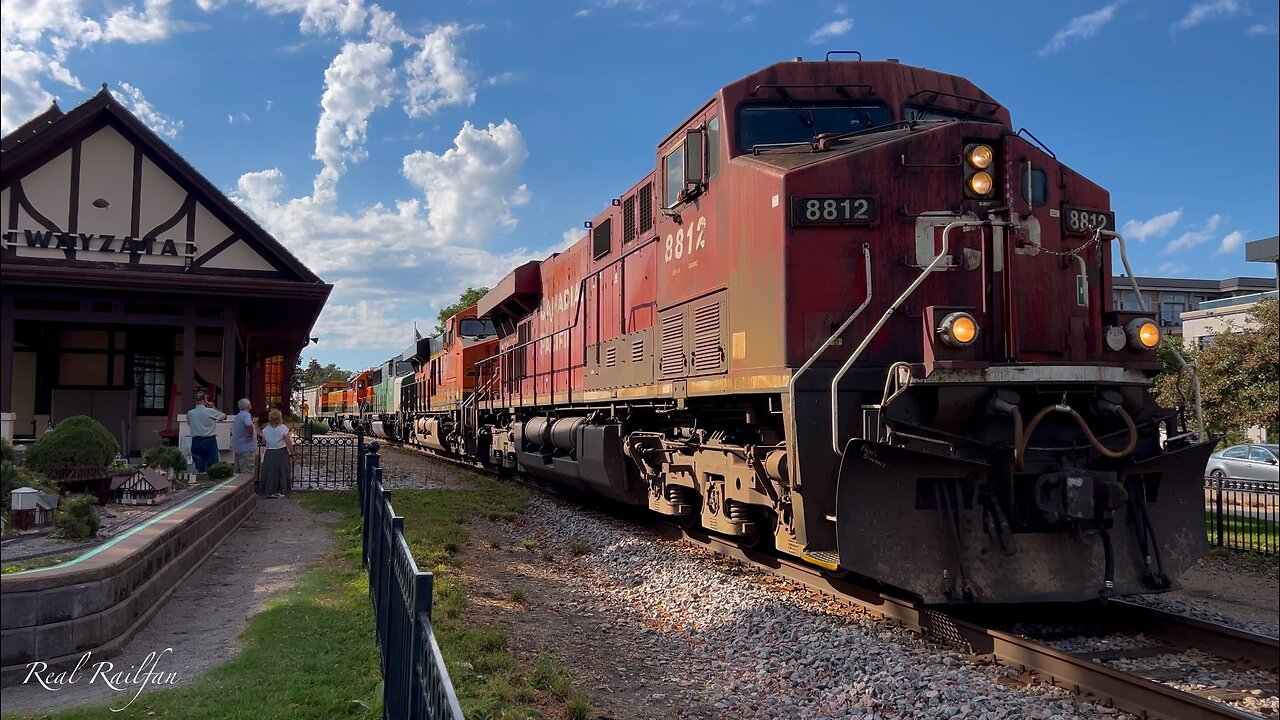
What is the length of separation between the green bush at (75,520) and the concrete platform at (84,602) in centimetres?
23

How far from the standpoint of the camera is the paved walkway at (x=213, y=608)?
510 cm

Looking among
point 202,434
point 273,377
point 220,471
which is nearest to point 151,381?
point 202,434

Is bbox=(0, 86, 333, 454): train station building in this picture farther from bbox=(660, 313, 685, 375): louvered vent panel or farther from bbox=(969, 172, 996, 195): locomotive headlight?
bbox=(969, 172, 996, 195): locomotive headlight

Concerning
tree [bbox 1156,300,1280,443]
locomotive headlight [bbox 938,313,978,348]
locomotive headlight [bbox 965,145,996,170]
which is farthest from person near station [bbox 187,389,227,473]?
tree [bbox 1156,300,1280,443]

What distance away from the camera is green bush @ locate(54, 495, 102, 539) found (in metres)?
6.66

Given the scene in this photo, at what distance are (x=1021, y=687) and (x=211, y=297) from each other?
1432cm

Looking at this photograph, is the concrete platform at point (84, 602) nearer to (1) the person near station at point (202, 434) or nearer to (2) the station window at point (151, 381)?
(1) the person near station at point (202, 434)

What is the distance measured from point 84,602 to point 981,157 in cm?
705

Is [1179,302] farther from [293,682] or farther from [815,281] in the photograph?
[293,682]

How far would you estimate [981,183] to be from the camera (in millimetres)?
6754

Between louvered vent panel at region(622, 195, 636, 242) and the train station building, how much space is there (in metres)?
7.11

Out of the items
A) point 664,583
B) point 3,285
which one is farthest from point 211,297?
point 664,583

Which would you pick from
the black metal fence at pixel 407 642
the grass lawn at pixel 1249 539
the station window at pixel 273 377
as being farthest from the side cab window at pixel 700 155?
the station window at pixel 273 377

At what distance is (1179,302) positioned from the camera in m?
53.3
